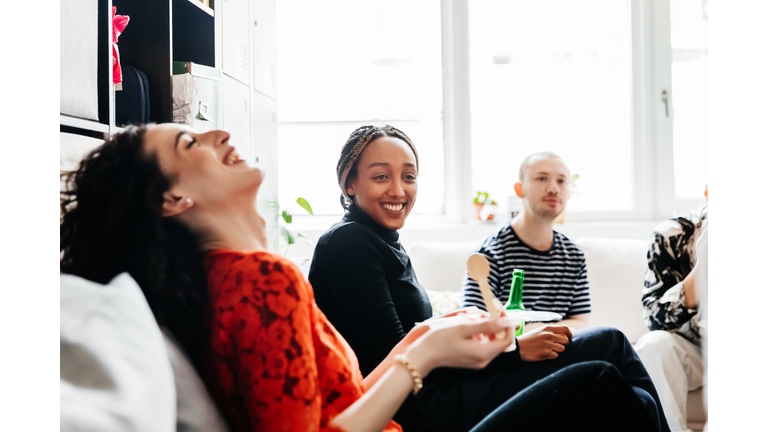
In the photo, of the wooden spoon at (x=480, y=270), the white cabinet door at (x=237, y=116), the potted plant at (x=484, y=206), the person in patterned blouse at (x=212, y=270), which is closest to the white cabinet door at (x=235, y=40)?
the white cabinet door at (x=237, y=116)

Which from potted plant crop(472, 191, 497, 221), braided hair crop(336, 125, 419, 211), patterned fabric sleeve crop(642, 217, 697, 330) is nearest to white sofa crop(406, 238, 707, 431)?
patterned fabric sleeve crop(642, 217, 697, 330)

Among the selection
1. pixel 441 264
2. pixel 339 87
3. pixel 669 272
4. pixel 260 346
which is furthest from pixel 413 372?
pixel 441 264

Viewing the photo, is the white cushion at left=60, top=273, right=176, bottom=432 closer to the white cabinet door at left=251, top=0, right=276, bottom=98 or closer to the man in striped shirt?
the white cabinet door at left=251, top=0, right=276, bottom=98

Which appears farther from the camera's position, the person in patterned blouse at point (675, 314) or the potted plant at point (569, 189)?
the potted plant at point (569, 189)

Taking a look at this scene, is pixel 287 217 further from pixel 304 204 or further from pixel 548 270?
pixel 548 270

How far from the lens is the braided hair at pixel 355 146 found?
2.38 feet

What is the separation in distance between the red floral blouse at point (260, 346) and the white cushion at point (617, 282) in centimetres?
74

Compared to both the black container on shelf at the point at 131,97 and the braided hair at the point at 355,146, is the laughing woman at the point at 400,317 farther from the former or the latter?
the black container on shelf at the point at 131,97

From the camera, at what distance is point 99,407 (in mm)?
423

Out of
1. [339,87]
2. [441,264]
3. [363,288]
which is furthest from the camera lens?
[441,264]

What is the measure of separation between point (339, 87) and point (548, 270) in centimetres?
57

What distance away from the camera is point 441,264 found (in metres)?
1.55

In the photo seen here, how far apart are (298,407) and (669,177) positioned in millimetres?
765
